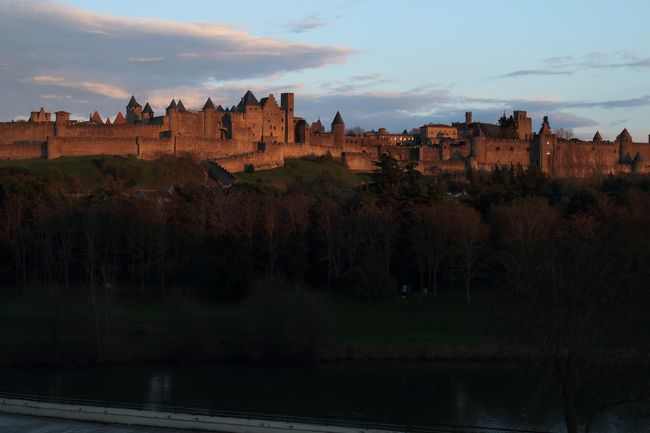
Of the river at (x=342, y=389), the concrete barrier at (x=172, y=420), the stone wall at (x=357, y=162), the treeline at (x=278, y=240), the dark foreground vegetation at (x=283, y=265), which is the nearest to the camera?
the concrete barrier at (x=172, y=420)

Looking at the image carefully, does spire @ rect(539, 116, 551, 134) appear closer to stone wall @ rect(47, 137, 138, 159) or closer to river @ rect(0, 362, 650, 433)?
stone wall @ rect(47, 137, 138, 159)

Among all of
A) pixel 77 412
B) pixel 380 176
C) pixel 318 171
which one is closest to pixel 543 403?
pixel 77 412

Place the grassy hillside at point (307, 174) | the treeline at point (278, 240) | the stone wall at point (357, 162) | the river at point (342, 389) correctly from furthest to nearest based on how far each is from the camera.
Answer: the stone wall at point (357, 162) < the grassy hillside at point (307, 174) < the treeline at point (278, 240) < the river at point (342, 389)

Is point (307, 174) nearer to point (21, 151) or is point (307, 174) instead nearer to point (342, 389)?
point (21, 151)

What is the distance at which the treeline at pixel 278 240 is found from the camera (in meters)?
41.9

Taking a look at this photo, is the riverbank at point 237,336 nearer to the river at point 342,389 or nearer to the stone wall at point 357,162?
the river at point 342,389

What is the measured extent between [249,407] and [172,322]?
8955 millimetres

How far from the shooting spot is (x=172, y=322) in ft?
115

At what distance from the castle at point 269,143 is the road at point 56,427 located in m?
60.4

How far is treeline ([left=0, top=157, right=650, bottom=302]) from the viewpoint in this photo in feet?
137

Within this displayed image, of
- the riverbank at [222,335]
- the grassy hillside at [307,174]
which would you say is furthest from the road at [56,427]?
the grassy hillside at [307,174]

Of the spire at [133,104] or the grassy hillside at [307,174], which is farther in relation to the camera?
the spire at [133,104]

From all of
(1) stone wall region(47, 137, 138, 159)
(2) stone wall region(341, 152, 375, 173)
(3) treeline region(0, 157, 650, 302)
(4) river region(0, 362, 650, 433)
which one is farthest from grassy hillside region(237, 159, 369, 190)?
(4) river region(0, 362, 650, 433)

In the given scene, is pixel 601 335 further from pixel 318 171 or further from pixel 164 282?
pixel 318 171
